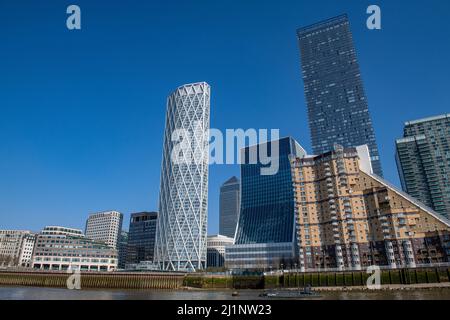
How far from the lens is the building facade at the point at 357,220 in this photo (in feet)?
368

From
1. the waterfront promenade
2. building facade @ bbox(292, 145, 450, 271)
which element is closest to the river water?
the waterfront promenade

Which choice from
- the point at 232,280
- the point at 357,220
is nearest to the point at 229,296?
the point at 232,280

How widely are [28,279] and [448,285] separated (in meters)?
156

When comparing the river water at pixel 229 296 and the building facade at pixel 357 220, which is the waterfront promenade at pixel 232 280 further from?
the building facade at pixel 357 220

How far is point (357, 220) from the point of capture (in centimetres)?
12769

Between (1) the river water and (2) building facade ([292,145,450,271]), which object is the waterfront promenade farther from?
(2) building facade ([292,145,450,271])

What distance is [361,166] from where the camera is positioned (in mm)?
140625

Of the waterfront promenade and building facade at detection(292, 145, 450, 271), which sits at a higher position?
building facade at detection(292, 145, 450, 271)

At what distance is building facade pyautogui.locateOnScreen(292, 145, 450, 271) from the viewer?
112312 mm

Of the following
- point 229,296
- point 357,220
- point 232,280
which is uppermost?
point 357,220

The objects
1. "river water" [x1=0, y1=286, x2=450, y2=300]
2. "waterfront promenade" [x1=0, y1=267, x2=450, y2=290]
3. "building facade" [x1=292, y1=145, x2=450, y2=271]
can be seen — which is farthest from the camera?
"building facade" [x1=292, y1=145, x2=450, y2=271]

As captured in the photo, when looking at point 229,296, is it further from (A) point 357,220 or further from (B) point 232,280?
(A) point 357,220
